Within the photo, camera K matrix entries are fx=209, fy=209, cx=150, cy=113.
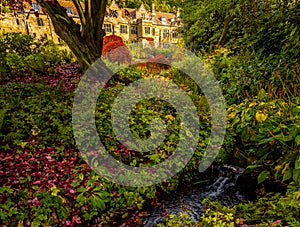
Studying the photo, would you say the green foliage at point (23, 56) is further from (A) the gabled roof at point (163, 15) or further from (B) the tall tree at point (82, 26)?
(A) the gabled roof at point (163, 15)

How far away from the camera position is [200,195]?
3389 mm

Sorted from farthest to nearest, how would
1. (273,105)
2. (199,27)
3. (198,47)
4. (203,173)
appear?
(198,47) → (199,27) → (203,173) → (273,105)

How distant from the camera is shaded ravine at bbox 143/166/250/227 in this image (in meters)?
2.99

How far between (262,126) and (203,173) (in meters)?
1.54

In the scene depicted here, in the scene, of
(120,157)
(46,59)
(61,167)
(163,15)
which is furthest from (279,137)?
(163,15)

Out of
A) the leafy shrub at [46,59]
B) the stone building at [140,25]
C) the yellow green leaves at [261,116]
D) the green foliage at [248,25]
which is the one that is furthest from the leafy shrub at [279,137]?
the stone building at [140,25]

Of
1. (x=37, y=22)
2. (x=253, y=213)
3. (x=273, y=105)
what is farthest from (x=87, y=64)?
(x=37, y=22)

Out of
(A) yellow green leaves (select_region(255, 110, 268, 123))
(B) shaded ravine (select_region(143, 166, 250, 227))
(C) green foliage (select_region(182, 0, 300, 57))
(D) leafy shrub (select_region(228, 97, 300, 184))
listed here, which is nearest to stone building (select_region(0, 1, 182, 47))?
(C) green foliage (select_region(182, 0, 300, 57))

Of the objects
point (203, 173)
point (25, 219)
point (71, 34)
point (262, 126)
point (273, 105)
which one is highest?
point (71, 34)

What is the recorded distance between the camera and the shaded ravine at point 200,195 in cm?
299

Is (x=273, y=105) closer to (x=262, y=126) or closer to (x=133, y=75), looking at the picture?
(x=262, y=126)

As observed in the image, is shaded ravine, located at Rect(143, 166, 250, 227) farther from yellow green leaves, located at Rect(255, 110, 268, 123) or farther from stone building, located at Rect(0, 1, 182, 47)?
stone building, located at Rect(0, 1, 182, 47)

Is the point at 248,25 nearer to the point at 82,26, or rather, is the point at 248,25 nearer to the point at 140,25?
the point at 82,26

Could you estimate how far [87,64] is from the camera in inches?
228
